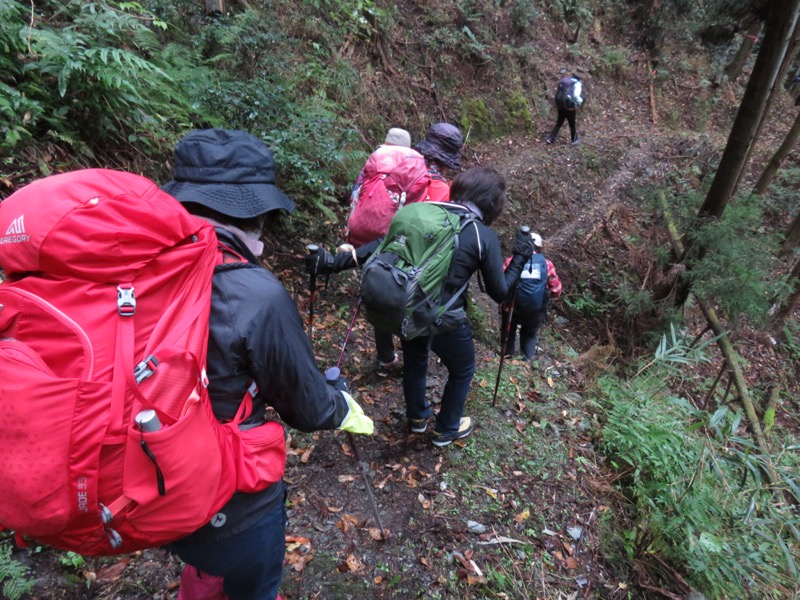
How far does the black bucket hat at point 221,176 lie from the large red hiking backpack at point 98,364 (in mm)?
238

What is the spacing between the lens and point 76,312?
3.54 feet

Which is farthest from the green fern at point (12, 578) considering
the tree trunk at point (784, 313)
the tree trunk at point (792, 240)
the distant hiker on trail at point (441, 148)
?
the tree trunk at point (792, 240)

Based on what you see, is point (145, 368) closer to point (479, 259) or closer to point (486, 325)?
point (479, 259)

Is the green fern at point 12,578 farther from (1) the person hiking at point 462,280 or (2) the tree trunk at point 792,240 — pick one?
(2) the tree trunk at point 792,240

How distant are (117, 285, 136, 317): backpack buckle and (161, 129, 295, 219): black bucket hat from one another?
1.47ft

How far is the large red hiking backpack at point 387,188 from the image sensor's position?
142 inches

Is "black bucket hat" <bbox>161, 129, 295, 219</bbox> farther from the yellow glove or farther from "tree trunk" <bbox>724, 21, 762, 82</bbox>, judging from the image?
"tree trunk" <bbox>724, 21, 762, 82</bbox>

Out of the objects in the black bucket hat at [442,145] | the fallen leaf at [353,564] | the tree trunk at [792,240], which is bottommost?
the fallen leaf at [353,564]

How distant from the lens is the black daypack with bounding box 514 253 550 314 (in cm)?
429

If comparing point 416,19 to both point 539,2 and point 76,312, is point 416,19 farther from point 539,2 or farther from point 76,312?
point 76,312

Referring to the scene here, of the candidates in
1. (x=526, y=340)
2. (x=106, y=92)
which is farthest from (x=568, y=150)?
(x=106, y=92)

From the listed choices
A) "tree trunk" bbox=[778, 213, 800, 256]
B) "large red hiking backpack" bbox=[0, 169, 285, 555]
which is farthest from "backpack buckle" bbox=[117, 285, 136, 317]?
"tree trunk" bbox=[778, 213, 800, 256]

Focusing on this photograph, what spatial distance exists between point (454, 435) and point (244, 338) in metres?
2.88

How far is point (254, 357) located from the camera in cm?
141
